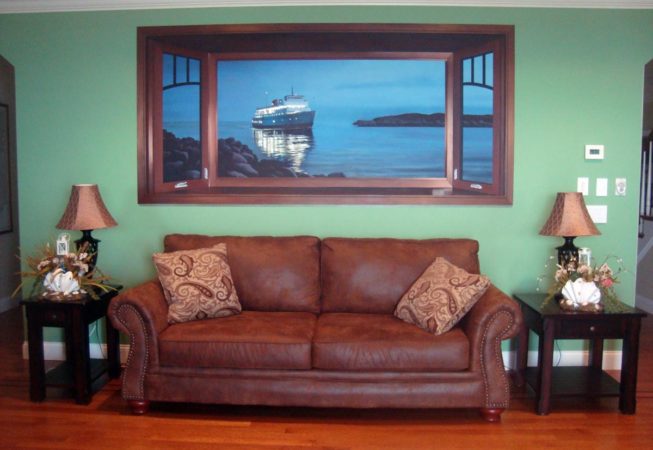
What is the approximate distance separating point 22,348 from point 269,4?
→ 298 centimetres

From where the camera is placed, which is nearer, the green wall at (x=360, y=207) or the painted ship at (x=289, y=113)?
the green wall at (x=360, y=207)

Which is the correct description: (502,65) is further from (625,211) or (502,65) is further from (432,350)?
(432,350)

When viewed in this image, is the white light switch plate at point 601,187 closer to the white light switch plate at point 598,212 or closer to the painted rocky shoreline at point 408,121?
the white light switch plate at point 598,212

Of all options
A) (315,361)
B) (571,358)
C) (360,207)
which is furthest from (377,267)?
(571,358)

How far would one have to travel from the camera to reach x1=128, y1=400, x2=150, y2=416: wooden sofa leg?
3436 mm

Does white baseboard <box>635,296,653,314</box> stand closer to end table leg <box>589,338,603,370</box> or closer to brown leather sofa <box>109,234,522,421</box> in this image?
end table leg <box>589,338,603,370</box>

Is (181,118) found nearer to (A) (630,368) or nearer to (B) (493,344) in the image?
(B) (493,344)

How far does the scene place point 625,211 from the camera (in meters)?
4.18

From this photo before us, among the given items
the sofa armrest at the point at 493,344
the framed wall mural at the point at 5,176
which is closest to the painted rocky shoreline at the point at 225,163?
the sofa armrest at the point at 493,344

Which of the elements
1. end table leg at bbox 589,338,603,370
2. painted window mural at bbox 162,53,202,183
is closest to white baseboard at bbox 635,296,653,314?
end table leg at bbox 589,338,603,370

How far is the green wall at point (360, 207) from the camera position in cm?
410

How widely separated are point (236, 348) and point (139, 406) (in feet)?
2.11

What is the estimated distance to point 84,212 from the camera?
392 cm

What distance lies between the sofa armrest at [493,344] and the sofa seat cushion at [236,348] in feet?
2.89
